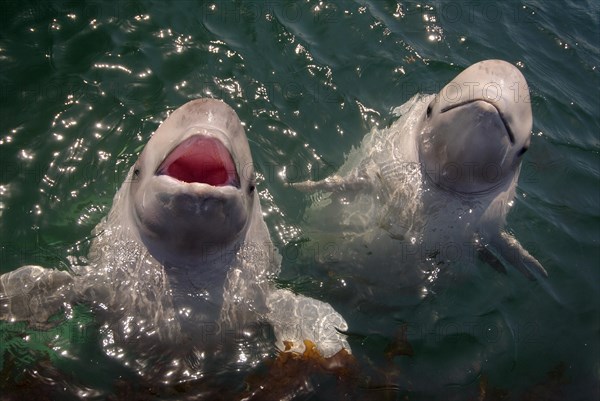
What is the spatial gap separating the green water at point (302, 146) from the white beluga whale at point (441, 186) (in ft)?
1.18

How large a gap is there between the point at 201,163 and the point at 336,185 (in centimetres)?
267

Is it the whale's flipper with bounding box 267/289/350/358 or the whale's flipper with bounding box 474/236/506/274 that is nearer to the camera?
the whale's flipper with bounding box 267/289/350/358

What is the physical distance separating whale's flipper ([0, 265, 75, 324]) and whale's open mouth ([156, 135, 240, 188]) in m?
1.51

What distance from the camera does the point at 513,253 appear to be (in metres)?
6.77

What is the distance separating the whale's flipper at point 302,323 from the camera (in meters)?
5.59

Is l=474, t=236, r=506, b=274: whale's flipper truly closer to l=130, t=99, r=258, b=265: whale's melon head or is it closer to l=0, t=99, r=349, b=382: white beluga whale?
l=0, t=99, r=349, b=382: white beluga whale

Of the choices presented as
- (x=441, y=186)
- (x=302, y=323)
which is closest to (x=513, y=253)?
(x=441, y=186)

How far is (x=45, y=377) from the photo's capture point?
502 cm

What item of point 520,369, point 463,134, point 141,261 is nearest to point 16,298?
point 141,261

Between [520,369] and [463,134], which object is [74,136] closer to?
[463,134]

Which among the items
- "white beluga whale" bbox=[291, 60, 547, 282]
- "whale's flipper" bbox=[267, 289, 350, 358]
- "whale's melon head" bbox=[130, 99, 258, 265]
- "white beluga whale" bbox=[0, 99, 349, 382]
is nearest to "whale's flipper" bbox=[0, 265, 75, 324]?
"white beluga whale" bbox=[0, 99, 349, 382]

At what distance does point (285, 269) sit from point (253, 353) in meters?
1.18

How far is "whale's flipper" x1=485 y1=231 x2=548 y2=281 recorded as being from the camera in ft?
22.2

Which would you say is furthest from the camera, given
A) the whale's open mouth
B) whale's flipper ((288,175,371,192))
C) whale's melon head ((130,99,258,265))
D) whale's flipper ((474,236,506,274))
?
whale's flipper ((288,175,371,192))
